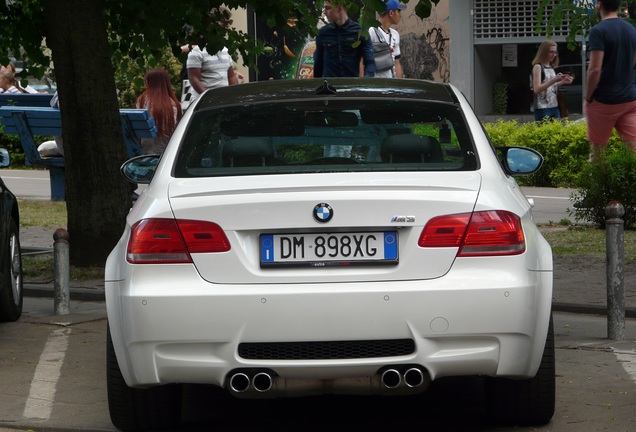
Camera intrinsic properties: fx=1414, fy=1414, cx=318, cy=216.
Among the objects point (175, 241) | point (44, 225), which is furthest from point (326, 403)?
point (44, 225)

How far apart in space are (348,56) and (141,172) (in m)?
7.04

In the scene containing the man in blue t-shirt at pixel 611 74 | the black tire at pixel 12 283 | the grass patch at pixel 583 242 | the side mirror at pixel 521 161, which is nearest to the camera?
the side mirror at pixel 521 161

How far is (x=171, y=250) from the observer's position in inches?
211

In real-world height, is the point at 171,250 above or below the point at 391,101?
below

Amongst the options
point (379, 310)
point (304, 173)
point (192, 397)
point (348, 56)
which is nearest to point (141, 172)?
point (192, 397)

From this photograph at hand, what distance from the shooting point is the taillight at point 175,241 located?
5.32 metres

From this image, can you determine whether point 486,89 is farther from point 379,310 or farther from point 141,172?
point 379,310

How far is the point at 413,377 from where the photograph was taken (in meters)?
5.30

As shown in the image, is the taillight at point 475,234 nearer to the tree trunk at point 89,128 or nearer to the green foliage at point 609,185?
the tree trunk at point 89,128

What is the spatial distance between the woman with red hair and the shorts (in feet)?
18.1

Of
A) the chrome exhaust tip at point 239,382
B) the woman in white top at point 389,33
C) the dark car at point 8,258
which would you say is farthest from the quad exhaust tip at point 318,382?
the woman in white top at point 389,33

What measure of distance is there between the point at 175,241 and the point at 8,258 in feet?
11.9

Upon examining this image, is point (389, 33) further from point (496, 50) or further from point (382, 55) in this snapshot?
point (496, 50)

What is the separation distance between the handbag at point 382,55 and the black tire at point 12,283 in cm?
666
